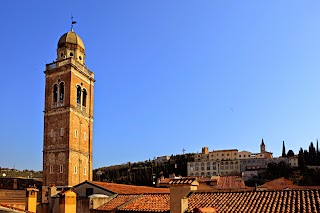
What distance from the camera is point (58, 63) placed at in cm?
4353

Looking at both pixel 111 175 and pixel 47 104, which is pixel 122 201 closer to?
pixel 47 104

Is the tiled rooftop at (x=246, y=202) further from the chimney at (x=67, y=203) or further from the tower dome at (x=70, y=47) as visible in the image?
the tower dome at (x=70, y=47)

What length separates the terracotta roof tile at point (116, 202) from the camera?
68.5 feet

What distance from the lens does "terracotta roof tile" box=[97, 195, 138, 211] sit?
68.5 ft

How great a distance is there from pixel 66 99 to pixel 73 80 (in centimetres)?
231

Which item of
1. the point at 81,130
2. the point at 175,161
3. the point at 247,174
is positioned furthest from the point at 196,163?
the point at 81,130

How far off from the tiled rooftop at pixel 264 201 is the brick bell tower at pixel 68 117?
2545 centimetres

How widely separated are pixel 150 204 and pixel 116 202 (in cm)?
314

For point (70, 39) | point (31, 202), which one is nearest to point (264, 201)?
point (31, 202)

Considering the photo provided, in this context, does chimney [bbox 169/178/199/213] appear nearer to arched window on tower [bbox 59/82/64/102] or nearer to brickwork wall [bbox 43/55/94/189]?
brickwork wall [bbox 43/55/94/189]

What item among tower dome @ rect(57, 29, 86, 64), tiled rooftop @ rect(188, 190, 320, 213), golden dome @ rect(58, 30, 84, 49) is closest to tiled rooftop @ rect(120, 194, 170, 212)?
tiled rooftop @ rect(188, 190, 320, 213)

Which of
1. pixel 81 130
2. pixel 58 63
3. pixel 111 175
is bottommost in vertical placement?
pixel 111 175

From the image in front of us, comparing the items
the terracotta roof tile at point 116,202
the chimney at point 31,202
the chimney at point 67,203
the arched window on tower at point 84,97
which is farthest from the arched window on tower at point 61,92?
the chimney at point 67,203

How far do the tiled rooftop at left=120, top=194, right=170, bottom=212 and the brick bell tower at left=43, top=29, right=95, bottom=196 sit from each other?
21.0m
